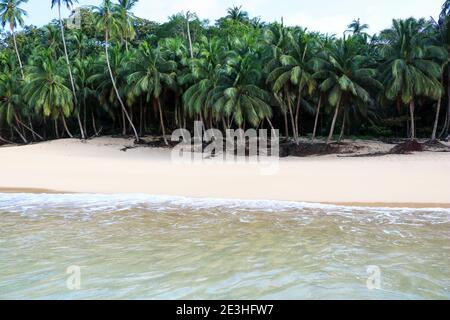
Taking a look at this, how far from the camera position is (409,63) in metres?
27.8

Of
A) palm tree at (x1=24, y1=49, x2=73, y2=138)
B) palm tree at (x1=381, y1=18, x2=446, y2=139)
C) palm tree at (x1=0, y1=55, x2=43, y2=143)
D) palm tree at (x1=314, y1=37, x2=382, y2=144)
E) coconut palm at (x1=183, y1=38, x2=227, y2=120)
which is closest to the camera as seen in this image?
palm tree at (x1=381, y1=18, x2=446, y2=139)

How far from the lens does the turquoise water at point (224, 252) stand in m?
5.54

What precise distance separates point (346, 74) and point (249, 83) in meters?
6.46

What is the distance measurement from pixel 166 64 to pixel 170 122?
961 cm

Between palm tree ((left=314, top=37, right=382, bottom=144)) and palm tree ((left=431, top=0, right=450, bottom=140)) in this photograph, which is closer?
palm tree ((left=314, top=37, right=382, bottom=144))

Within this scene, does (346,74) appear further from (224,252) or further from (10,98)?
(10,98)

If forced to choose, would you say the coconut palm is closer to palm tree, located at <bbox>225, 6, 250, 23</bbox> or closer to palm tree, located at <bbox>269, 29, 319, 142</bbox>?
palm tree, located at <bbox>269, 29, 319, 142</bbox>

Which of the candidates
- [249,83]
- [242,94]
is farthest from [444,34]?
[242,94]

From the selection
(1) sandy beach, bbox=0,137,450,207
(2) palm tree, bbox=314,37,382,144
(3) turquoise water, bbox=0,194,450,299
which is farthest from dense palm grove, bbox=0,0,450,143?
(3) turquoise water, bbox=0,194,450,299

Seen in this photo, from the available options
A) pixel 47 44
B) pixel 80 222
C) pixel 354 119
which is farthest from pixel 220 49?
pixel 47 44

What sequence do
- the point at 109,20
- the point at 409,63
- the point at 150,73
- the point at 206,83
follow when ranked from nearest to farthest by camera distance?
the point at 409,63 < the point at 206,83 < the point at 150,73 < the point at 109,20

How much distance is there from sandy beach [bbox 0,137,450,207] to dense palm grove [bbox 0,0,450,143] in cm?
525

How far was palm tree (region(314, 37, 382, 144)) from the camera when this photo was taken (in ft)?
89.1

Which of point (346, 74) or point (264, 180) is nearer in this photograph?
point (264, 180)
